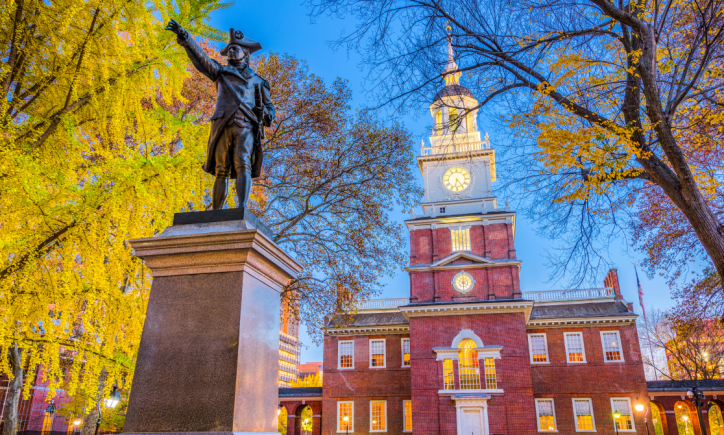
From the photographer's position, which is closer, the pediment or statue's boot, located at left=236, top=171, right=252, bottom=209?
statue's boot, located at left=236, top=171, right=252, bottom=209

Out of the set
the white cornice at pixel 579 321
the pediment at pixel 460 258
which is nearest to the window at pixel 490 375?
the white cornice at pixel 579 321

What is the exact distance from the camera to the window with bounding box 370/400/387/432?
3055 cm

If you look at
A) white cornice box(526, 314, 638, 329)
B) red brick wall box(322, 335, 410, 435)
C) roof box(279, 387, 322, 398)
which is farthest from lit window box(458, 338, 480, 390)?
roof box(279, 387, 322, 398)

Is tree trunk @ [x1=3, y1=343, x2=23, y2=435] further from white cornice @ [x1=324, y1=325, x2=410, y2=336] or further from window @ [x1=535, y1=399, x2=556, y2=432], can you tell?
window @ [x1=535, y1=399, x2=556, y2=432]

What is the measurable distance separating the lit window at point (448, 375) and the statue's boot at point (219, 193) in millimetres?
24749

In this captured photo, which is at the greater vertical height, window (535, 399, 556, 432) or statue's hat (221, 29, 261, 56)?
statue's hat (221, 29, 261, 56)

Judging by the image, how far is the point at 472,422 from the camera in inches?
1011

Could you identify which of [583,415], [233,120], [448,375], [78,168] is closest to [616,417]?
[583,415]

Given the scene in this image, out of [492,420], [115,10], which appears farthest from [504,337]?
[115,10]

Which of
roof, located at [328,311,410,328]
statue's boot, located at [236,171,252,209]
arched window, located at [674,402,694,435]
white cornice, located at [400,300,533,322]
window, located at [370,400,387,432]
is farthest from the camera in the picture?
arched window, located at [674,402,694,435]

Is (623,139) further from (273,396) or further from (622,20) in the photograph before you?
(273,396)

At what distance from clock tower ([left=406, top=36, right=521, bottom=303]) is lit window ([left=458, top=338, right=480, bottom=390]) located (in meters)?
2.84

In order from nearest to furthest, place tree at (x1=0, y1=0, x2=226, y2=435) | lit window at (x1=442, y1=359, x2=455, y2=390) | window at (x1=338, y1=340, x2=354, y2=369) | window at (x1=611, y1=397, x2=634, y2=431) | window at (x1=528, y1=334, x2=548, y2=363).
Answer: tree at (x1=0, y1=0, x2=226, y2=435) < lit window at (x1=442, y1=359, x2=455, y2=390) < window at (x1=611, y1=397, x2=634, y2=431) < window at (x1=528, y1=334, x2=548, y2=363) < window at (x1=338, y1=340, x2=354, y2=369)

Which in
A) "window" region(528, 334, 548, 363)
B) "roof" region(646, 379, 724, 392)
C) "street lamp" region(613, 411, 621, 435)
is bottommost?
"street lamp" region(613, 411, 621, 435)
